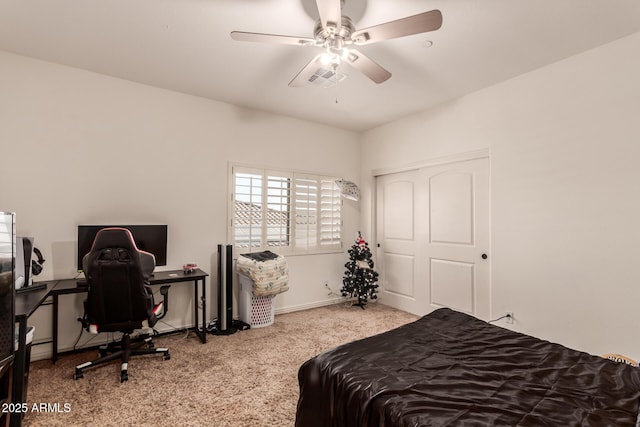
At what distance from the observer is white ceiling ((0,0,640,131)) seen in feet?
6.91

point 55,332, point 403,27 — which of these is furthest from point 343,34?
point 55,332

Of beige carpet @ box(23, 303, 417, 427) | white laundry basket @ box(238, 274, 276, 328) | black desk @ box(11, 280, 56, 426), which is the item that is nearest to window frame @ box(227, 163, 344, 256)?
white laundry basket @ box(238, 274, 276, 328)

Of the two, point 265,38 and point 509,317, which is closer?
point 265,38

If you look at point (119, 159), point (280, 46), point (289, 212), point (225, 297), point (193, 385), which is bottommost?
point (193, 385)

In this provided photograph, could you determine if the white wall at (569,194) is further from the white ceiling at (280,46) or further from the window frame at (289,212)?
the window frame at (289,212)

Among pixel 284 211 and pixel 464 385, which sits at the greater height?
pixel 284 211

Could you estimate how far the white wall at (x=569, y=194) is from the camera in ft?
7.91

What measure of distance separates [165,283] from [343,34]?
2.80 m

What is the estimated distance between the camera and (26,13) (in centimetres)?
220

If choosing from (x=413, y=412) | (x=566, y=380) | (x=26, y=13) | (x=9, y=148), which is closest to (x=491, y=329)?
(x=566, y=380)

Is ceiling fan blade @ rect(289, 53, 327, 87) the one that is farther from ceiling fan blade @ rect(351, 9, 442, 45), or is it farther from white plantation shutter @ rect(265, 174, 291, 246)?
white plantation shutter @ rect(265, 174, 291, 246)

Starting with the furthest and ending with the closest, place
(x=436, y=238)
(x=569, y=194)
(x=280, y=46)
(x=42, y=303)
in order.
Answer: (x=436, y=238) → (x=569, y=194) → (x=280, y=46) → (x=42, y=303)

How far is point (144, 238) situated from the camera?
125 inches

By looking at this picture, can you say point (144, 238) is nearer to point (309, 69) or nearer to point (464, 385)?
point (309, 69)
